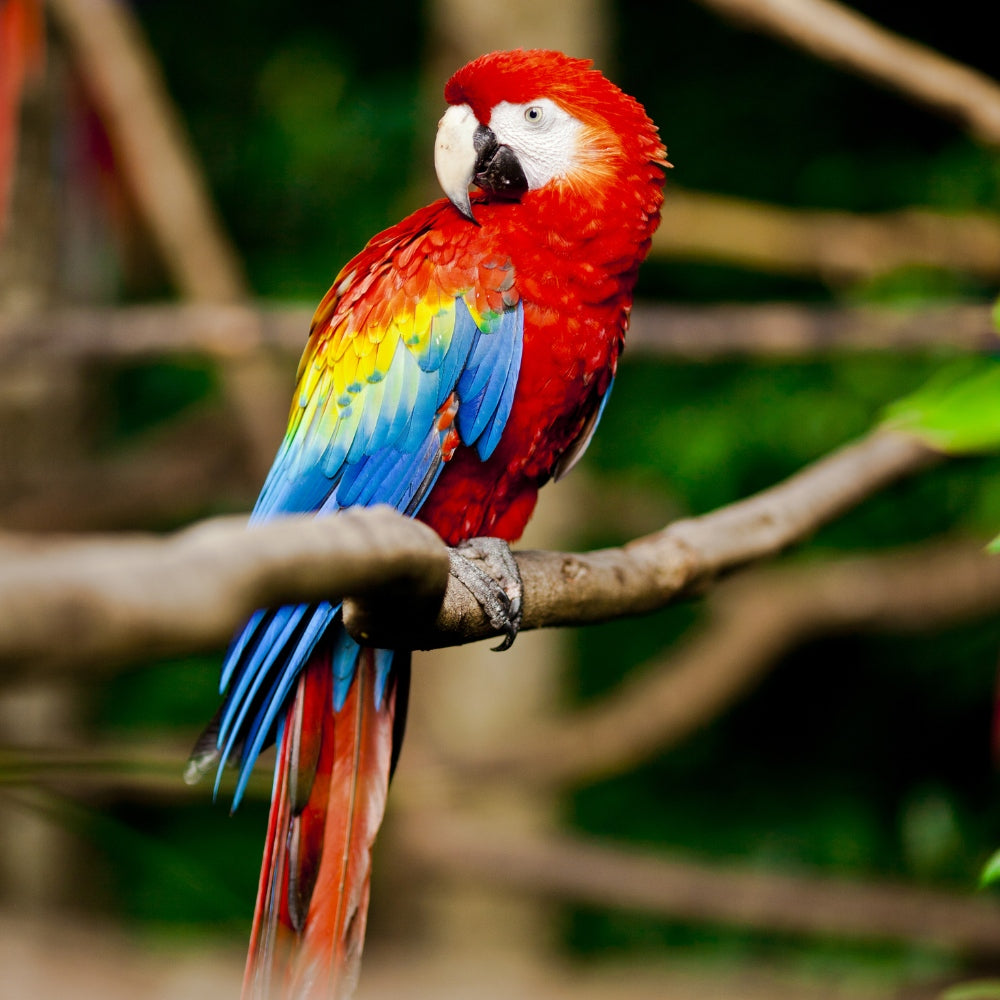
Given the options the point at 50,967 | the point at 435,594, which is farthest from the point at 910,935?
the point at 435,594

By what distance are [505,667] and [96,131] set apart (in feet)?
4.78

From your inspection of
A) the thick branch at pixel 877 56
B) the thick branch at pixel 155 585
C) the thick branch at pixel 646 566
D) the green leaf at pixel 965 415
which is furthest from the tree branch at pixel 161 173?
the thick branch at pixel 155 585

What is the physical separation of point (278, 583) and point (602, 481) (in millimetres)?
2444

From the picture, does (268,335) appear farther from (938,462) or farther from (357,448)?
(938,462)

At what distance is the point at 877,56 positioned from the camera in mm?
1272

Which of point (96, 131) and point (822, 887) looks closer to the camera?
point (822, 887)

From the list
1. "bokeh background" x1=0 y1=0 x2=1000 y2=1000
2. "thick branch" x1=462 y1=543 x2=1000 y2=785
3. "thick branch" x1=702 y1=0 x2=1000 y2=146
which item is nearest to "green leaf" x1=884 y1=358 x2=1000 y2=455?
"thick branch" x1=702 y1=0 x2=1000 y2=146

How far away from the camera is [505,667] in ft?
8.07

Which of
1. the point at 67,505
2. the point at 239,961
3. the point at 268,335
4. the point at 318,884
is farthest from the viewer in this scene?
the point at 67,505

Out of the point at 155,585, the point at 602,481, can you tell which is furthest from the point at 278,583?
the point at 602,481

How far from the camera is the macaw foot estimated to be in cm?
80

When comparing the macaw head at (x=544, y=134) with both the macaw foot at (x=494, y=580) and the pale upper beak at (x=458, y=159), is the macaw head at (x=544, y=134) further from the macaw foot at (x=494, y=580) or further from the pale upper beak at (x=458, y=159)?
the macaw foot at (x=494, y=580)

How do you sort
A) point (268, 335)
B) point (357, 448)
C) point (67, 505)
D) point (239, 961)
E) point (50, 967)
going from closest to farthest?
point (357, 448) < point (50, 967) < point (268, 335) < point (239, 961) < point (67, 505)

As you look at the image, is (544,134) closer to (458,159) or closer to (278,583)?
(458,159)
